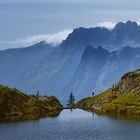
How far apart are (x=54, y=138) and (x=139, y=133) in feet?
117

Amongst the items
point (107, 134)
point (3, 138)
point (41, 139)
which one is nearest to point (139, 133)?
point (107, 134)

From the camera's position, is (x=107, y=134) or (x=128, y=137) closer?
(x=128, y=137)

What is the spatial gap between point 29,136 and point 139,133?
46.4 m

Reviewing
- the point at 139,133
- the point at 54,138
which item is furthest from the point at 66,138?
the point at 139,133

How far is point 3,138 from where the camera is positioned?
194 meters

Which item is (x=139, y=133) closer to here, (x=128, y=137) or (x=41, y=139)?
(x=128, y=137)

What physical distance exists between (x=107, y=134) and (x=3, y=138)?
143 feet

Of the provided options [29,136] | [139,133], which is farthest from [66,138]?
[139,133]

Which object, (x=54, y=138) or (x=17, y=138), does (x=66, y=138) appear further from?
(x=17, y=138)

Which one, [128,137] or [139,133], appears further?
[139,133]

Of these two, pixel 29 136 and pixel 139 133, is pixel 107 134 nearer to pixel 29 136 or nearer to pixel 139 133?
pixel 139 133

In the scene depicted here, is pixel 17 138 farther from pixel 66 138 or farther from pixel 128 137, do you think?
pixel 128 137

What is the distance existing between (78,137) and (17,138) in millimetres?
25084

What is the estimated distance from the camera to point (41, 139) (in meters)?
190
